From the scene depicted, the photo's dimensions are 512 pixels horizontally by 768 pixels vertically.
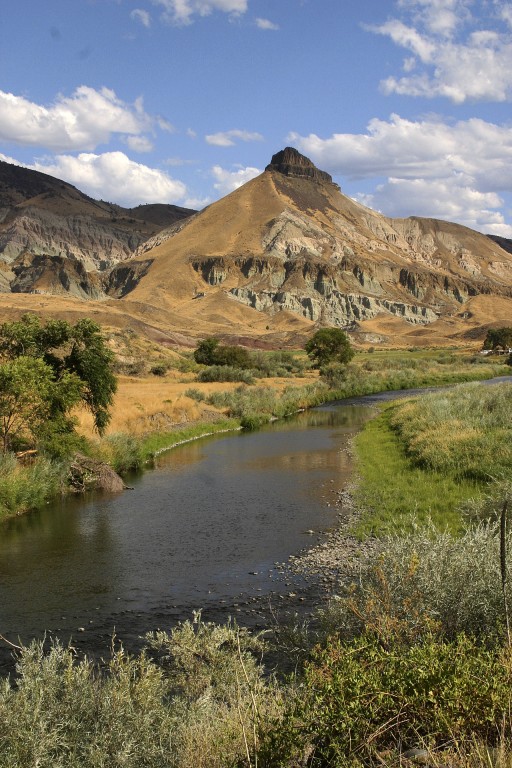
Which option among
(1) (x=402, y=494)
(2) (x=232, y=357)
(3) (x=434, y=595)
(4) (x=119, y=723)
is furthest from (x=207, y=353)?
(4) (x=119, y=723)

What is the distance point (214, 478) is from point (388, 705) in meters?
21.7

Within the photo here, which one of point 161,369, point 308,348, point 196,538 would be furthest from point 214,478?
point 308,348

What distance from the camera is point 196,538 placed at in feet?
62.2

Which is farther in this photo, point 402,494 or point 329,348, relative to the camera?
point 329,348

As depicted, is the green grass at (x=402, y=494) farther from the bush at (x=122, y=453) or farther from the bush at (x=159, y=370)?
the bush at (x=159, y=370)

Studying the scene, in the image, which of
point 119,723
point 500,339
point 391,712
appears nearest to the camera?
point 391,712

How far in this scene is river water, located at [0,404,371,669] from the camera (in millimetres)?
13445

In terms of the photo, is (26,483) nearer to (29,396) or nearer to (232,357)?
(29,396)

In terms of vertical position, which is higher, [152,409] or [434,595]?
[152,409]

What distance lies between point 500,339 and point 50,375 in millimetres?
103683

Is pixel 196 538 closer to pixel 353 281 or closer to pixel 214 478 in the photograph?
pixel 214 478

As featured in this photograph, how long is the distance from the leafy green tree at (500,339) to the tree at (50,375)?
9879 cm

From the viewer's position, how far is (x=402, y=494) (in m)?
21.4

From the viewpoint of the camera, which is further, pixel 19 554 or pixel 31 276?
pixel 31 276
